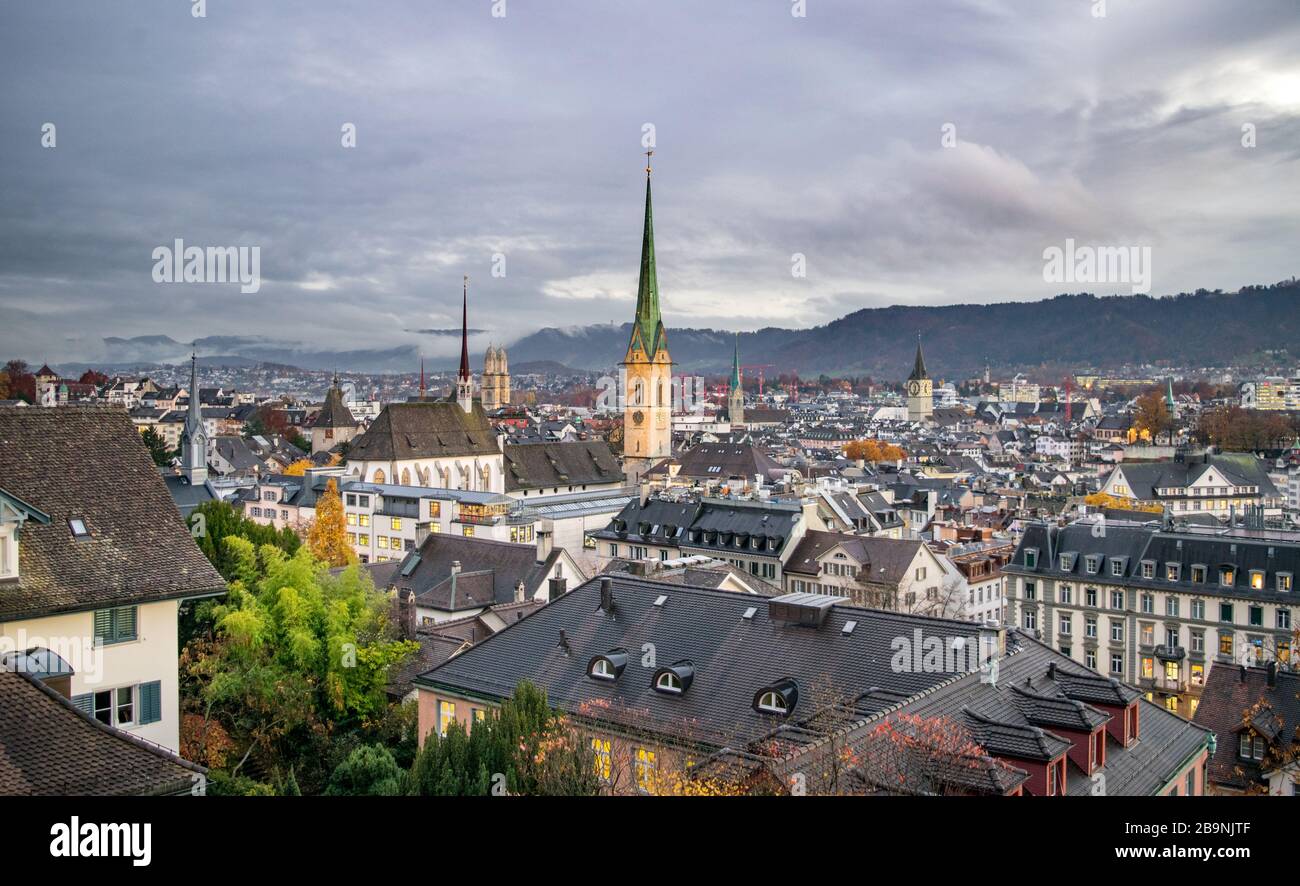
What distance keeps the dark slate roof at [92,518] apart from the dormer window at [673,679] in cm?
818

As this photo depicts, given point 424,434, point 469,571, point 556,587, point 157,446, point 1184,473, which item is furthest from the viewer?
point 1184,473

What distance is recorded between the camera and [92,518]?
18.0 metres

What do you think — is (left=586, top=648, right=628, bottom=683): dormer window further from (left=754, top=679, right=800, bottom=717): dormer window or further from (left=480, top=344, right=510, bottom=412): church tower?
(left=480, top=344, right=510, bottom=412): church tower

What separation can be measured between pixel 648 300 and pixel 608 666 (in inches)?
3140

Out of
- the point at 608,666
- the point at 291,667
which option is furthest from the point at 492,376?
the point at 608,666

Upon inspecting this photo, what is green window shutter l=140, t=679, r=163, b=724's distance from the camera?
59.2ft

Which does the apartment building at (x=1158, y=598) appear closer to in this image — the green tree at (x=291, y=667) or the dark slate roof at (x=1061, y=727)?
the dark slate roof at (x=1061, y=727)

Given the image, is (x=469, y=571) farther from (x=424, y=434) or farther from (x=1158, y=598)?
(x=424, y=434)

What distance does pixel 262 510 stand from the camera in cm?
7088

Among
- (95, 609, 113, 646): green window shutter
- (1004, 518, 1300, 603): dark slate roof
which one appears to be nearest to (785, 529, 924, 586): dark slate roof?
(1004, 518, 1300, 603): dark slate roof

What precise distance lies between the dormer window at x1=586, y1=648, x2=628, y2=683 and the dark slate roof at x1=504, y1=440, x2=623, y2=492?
207ft

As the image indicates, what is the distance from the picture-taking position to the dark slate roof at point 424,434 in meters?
76.9
